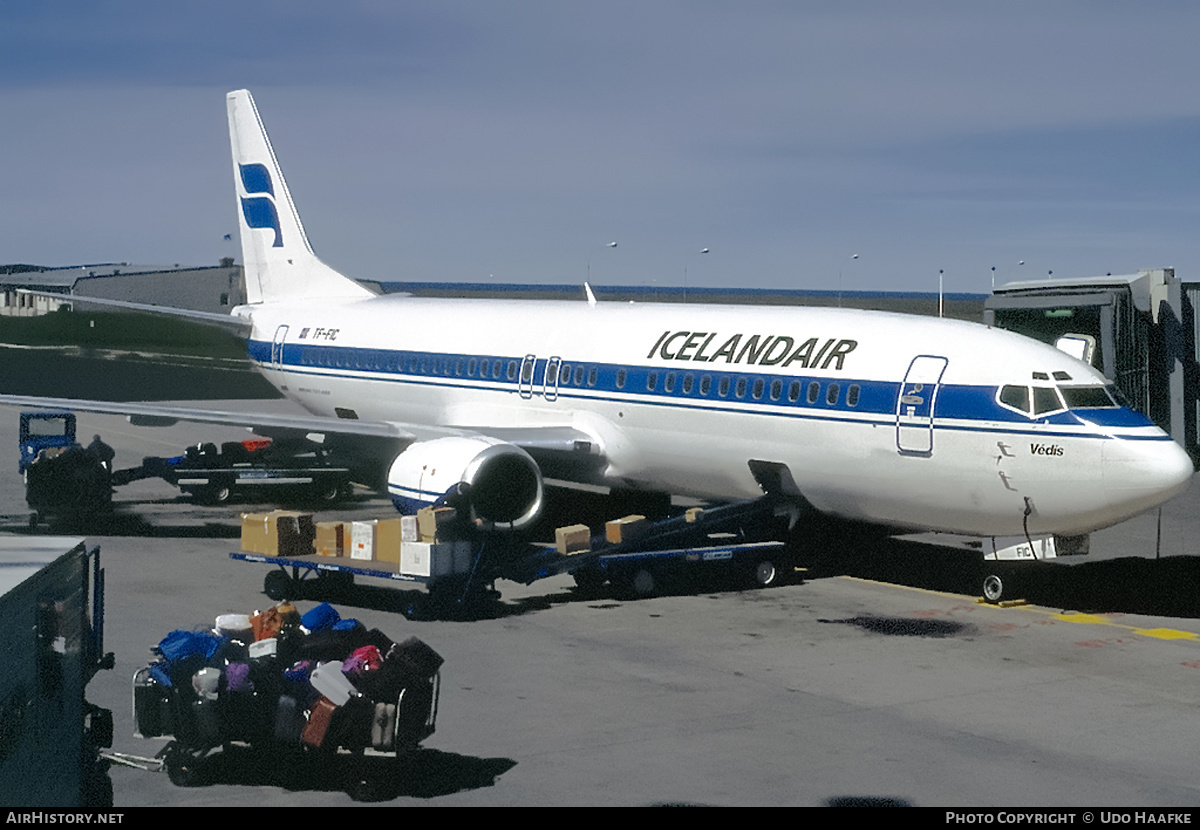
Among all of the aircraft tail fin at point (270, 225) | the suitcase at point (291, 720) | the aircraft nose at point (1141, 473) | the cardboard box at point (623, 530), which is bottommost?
the suitcase at point (291, 720)

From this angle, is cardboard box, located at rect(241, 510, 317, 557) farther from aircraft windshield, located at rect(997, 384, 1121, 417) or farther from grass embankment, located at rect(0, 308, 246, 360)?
grass embankment, located at rect(0, 308, 246, 360)

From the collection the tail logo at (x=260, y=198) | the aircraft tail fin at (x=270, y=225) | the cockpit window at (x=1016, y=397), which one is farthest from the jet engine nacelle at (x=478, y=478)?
the tail logo at (x=260, y=198)

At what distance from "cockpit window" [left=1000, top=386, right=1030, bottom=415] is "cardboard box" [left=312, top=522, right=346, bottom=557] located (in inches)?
381

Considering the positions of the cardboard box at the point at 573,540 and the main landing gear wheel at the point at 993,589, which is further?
the main landing gear wheel at the point at 993,589

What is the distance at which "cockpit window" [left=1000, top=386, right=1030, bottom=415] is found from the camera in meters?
19.8

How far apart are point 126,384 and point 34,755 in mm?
64217

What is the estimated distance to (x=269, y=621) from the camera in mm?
14078

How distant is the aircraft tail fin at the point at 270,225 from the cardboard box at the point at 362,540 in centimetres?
1588

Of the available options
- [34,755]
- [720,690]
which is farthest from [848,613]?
[34,755]

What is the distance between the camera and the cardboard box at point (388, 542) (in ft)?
66.0

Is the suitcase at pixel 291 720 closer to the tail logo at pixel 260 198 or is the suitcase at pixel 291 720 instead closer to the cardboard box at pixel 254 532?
the cardboard box at pixel 254 532

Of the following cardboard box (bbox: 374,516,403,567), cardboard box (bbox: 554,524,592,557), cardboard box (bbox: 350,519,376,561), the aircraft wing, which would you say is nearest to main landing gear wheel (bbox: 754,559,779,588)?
cardboard box (bbox: 554,524,592,557)

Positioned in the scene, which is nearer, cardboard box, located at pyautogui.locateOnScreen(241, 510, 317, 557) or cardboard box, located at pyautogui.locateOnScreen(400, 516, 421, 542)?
cardboard box, located at pyautogui.locateOnScreen(400, 516, 421, 542)

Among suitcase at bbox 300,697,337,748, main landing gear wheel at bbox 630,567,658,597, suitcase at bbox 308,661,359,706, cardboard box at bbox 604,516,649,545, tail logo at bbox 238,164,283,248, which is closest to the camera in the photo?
suitcase at bbox 300,697,337,748
